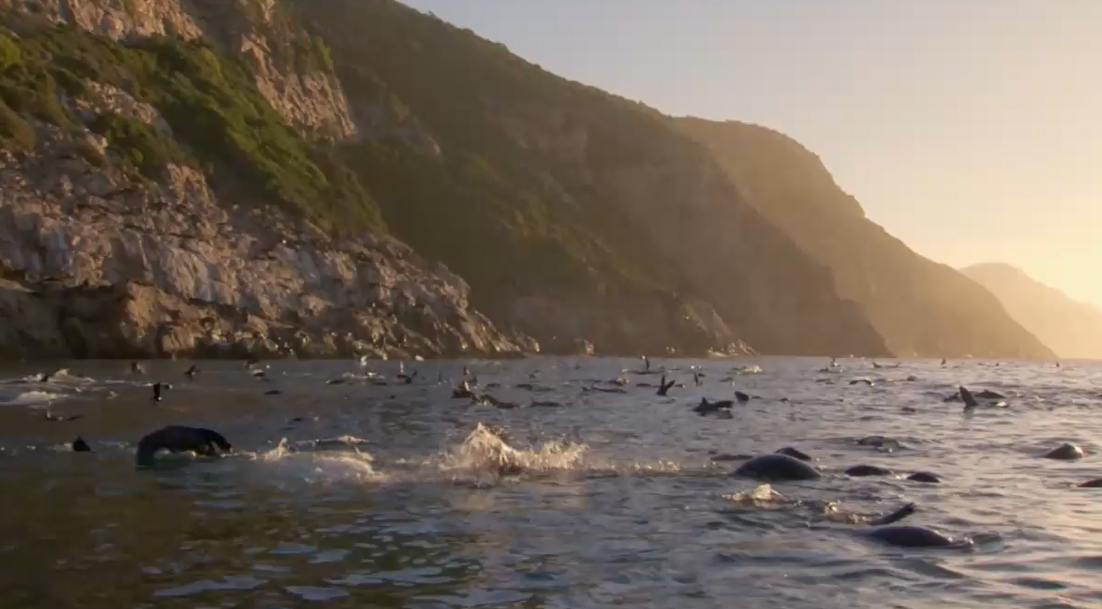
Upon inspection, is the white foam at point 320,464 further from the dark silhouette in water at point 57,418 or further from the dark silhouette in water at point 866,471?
the dark silhouette in water at point 866,471

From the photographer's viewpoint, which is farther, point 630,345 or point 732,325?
point 732,325

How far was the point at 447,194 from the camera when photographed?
500 feet

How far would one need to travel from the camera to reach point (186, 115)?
106375 mm

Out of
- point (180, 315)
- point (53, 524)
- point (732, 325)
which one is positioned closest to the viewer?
point (53, 524)

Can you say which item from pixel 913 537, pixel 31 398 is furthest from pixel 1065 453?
pixel 31 398

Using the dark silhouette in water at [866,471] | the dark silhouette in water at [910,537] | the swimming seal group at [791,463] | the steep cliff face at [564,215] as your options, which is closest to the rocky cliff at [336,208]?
the steep cliff face at [564,215]

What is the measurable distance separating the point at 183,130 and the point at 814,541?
10018 cm

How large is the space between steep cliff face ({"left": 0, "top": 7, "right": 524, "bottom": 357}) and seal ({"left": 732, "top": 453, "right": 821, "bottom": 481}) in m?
59.2

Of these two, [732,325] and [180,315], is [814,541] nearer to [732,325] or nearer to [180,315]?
[180,315]

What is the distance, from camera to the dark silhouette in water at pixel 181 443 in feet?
75.0

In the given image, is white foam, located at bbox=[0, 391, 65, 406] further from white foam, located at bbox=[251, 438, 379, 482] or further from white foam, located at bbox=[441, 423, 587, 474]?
white foam, located at bbox=[441, 423, 587, 474]

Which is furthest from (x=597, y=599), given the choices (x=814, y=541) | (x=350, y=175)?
(x=350, y=175)

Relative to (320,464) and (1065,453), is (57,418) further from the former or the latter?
(1065,453)

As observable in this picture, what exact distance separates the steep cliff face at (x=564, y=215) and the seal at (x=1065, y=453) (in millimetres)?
110270
